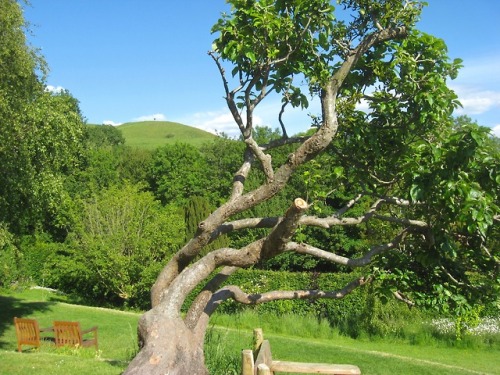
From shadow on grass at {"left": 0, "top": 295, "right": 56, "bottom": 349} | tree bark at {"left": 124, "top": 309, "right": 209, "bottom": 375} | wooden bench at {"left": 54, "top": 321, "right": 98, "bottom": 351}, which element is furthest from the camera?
shadow on grass at {"left": 0, "top": 295, "right": 56, "bottom": 349}

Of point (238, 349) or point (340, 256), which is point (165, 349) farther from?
point (238, 349)

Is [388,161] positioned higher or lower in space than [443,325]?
higher

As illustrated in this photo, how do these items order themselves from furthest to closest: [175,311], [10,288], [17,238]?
[10,288]
[17,238]
[175,311]

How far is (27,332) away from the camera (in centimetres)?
1323

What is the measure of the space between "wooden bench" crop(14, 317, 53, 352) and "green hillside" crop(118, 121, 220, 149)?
71601mm

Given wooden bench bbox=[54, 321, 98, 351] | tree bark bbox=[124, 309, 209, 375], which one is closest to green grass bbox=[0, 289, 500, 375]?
wooden bench bbox=[54, 321, 98, 351]

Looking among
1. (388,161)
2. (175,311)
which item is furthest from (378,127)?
(175,311)

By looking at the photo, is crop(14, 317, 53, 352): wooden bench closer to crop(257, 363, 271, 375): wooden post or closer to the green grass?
the green grass

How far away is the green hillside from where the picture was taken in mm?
88706

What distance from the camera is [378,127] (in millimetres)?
7043

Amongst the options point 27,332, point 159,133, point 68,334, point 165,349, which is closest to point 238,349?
point 68,334

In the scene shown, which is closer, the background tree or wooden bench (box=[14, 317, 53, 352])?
wooden bench (box=[14, 317, 53, 352])

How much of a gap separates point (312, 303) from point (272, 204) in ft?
33.6

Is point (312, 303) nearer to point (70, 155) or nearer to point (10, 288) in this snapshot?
point (70, 155)
